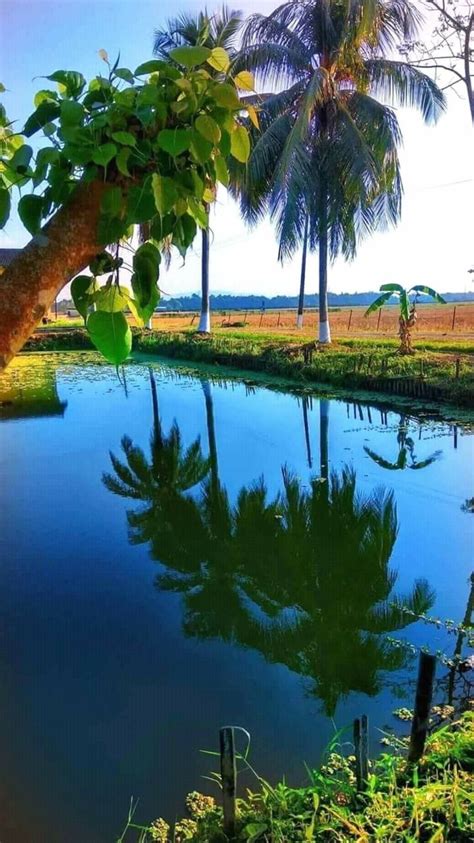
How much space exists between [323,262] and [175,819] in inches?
416

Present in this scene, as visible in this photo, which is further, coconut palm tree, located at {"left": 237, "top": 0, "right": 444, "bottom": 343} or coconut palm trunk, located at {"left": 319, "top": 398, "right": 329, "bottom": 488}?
coconut palm tree, located at {"left": 237, "top": 0, "right": 444, "bottom": 343}

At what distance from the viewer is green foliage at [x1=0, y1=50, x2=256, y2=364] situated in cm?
60

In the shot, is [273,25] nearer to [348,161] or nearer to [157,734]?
[348,161]

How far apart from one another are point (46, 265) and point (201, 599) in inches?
127

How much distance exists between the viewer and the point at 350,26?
9.95 metres

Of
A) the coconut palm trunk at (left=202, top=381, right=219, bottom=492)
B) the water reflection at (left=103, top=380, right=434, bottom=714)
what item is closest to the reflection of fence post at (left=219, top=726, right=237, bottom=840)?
the water reflection at (left=103, top=380, right=434, bottom=714)

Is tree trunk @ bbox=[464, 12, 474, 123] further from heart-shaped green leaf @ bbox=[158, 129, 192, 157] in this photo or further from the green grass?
heart-shaped green leaf @ bbox=[158, 129, 192, 157]

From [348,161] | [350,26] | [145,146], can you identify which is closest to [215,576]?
[145,146]

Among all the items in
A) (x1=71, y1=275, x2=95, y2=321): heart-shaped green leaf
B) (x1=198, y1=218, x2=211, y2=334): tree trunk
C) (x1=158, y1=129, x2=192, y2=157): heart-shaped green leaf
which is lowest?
(x1=71, y1=275, x2=95, y2=321): heart-shaped green leaf

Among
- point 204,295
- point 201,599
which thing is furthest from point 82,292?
point 204,295

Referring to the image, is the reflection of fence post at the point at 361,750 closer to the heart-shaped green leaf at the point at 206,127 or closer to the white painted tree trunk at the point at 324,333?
the heart-shaped green leaf at the point at 206,127

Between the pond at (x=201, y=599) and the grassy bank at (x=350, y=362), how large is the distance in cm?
136

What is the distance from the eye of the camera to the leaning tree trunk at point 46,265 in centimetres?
62

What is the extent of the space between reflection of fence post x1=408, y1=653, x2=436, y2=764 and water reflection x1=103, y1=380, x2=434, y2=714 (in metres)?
0.92
